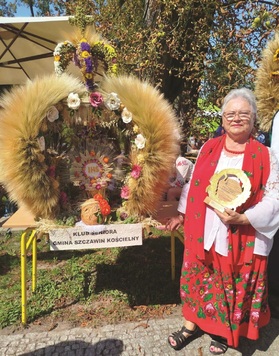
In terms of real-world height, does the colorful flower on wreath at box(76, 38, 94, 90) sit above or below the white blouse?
above

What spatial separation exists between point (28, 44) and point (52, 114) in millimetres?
4085

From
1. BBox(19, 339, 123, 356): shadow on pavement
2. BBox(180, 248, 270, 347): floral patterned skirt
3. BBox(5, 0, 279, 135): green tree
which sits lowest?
BBox(19, 339, 123, 356): shadow on pavement

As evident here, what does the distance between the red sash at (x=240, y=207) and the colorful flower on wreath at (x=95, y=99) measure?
30.9 inches

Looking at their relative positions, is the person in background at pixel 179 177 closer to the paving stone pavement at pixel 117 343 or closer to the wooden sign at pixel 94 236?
the wooden sign at pixel 94 236

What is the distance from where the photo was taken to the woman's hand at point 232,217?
1.89 m

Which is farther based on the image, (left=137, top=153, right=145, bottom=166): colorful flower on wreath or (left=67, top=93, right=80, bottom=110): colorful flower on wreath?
(left=137, top=153, right=145, bottom=166): colorful flower on wreath

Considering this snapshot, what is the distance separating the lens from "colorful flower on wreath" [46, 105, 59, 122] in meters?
2.13

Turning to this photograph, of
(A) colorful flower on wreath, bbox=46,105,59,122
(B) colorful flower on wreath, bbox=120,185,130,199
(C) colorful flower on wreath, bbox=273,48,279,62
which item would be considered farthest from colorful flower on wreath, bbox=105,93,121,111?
(C) colorful flower on wreath, bbox=273,48,279,62

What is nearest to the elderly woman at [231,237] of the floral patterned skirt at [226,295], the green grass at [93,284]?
the floral patterned skirt at [226,295]

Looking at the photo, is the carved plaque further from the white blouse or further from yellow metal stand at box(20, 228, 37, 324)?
yellow metal stand at box(20, 228, 37, 324)

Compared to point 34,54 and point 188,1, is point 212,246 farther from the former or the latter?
point 34,54

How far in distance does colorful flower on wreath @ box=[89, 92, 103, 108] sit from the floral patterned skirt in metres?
1.22

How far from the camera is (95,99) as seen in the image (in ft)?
7.21

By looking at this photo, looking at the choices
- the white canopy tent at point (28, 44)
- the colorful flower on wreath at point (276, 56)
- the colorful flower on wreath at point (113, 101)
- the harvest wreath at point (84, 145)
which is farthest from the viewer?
the white canopy tent at point (28, 44)
